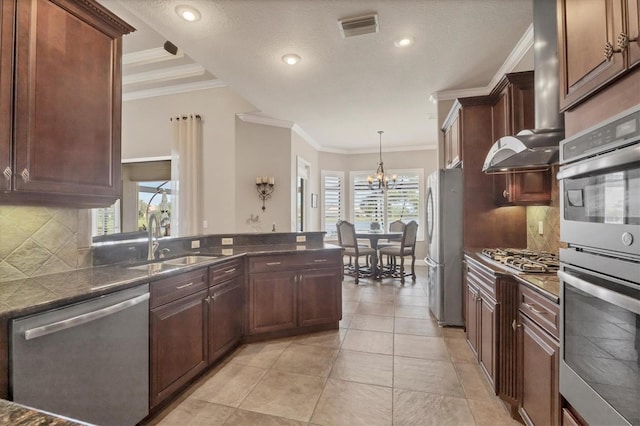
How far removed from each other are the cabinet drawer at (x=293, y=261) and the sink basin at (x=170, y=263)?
0.45 meters

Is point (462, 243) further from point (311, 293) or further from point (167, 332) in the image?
point (167, 332)

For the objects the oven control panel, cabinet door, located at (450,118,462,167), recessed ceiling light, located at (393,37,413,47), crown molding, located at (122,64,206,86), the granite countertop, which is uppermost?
crown molding, located at (122,64,206,86)

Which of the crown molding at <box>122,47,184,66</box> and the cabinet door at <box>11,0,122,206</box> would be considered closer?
the cabinet door at <box>11,0,122,206</box>

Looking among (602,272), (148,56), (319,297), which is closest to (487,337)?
(602,272)

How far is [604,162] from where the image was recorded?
0.90 meters

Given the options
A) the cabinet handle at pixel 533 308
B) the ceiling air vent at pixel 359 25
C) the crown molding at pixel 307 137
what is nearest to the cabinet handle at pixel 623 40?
the cabinet handle at pixel 533 308

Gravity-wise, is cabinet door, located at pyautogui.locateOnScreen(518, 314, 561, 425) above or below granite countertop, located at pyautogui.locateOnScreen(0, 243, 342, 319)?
below

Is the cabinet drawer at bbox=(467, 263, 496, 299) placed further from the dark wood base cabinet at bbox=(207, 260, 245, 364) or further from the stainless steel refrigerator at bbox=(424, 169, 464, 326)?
the dark wood base cabinet at bbox=(207, 260, 245, 364)

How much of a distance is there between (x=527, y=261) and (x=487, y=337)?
0.61 metres

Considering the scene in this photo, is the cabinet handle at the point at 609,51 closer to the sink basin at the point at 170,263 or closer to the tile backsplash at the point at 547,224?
the tile backsplash at the point at 547,224

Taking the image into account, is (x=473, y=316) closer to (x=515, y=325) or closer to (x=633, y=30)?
(x=515, y=325)

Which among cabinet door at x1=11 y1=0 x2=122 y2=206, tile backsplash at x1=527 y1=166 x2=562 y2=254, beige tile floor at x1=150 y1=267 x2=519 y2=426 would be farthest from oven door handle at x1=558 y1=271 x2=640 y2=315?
cabinet door at x1=11 y1=0 x2=122 y2=206

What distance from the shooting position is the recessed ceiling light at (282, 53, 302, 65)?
293 cm

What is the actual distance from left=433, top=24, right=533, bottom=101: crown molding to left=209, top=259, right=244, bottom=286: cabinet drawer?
3.29 m
